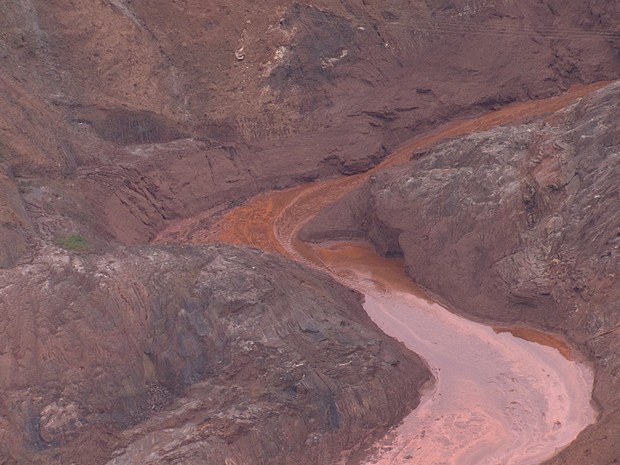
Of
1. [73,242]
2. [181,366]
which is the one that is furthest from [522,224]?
[73,242]

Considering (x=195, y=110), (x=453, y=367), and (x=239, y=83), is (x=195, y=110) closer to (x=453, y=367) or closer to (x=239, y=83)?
Result: (x=239, y=83)

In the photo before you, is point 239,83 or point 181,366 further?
point 239,83

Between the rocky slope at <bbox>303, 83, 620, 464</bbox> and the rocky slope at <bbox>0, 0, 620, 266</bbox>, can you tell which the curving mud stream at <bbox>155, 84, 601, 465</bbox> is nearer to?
the rocky slope at <bbox>303, 83, 620, 464</bbox>

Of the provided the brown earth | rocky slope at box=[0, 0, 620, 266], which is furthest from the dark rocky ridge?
rocky slope at box=[0, 0, 620, 266]

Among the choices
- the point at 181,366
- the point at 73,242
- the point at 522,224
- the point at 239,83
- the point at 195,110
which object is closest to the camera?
the point at 181,366

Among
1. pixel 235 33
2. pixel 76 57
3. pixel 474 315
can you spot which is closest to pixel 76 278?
pixel 474 315

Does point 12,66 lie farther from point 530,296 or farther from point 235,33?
point 530,296

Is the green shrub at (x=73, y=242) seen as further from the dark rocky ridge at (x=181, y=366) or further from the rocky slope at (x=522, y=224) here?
the rocky slope at (x=522, y=224)
